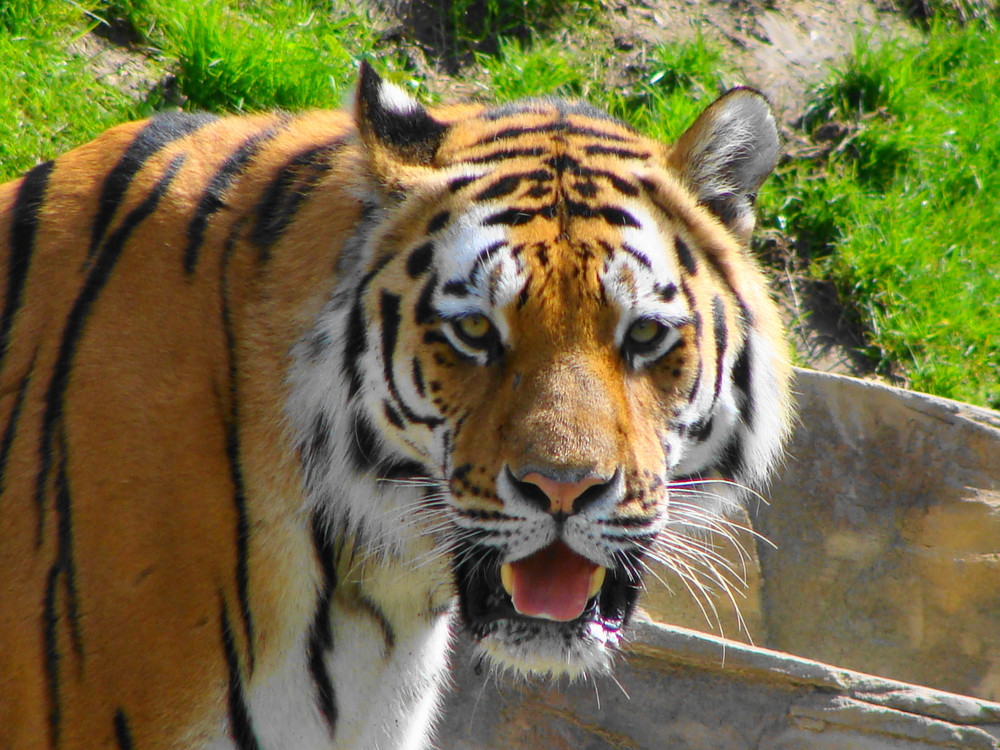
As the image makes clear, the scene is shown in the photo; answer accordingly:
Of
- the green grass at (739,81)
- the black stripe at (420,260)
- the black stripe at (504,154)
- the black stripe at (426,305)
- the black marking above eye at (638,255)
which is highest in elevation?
the green grass at (739,81)

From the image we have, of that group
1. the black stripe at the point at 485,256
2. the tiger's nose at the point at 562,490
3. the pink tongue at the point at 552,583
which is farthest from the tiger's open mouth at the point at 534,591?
the black stripe at the point at 485,256

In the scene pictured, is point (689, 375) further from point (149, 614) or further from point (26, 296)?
point (26, 296)

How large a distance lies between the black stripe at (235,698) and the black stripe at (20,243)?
64 centimetres

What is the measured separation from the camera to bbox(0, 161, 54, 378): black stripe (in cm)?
202

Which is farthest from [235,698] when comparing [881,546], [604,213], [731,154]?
[881,546]

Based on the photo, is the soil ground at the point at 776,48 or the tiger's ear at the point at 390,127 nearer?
the tiger's ear at the point at 390,127

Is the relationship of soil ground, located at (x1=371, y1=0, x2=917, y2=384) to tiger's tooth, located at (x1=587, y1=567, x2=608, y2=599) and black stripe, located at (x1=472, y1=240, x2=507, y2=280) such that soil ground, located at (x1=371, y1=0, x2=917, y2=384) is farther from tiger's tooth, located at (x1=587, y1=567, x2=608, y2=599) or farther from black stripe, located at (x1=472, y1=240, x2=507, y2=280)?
black stripe, located at (x1=472, y1=240, x2=507, y2=280)

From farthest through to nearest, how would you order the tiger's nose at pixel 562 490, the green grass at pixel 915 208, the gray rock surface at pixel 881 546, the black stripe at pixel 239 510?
the green grass at pixel 915 208, the gray rock surface at pixel 881 546, the black stripe at pixel 239 510, the tiger's nose at pixel 562 490

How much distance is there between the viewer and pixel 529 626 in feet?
6.02

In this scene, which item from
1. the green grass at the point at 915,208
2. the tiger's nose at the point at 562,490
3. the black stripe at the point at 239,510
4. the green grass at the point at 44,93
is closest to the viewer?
the tiger's nose at the point at 562,490

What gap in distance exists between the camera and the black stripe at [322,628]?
196 cm

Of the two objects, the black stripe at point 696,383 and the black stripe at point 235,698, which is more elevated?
the black stripe at point 696,383

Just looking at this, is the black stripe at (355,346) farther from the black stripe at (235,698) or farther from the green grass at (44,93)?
the green grass at (44,93)

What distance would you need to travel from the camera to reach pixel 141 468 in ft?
6.04
